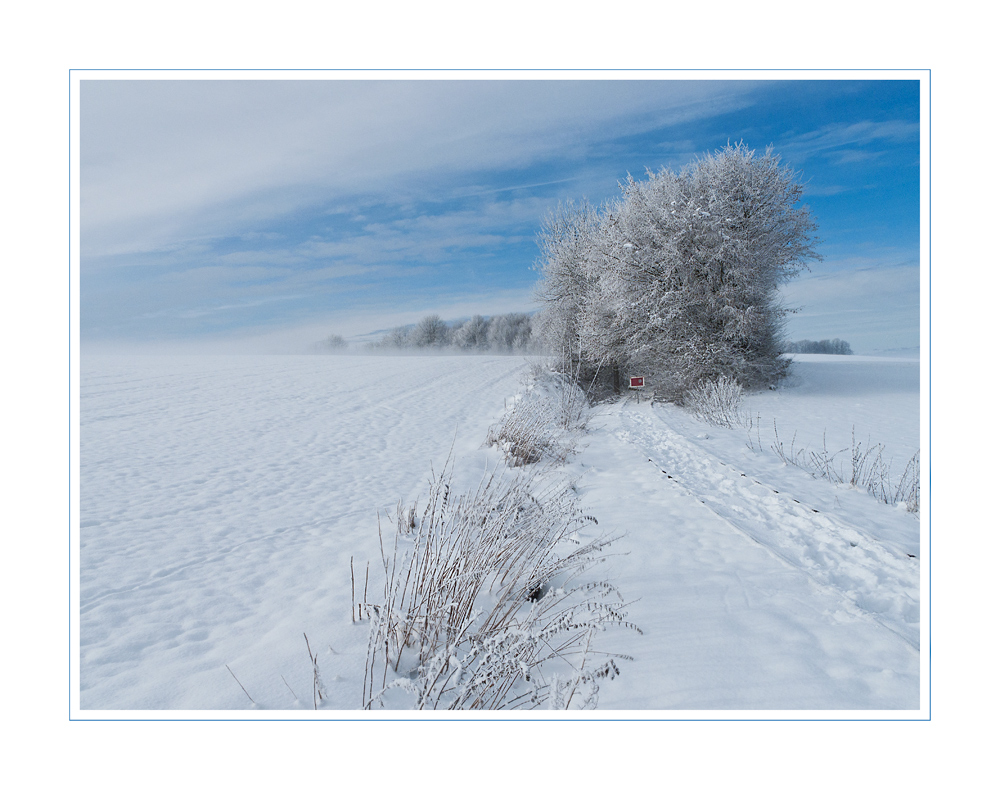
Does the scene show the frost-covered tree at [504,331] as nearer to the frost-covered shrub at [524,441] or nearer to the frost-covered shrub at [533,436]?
the frost-covered shrub at [533,436]

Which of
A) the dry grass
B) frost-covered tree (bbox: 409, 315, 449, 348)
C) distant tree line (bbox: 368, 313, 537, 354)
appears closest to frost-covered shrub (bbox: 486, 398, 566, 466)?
the dry grass

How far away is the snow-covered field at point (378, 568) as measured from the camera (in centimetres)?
199

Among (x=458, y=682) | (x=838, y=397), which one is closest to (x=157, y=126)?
(x=458, y=682)

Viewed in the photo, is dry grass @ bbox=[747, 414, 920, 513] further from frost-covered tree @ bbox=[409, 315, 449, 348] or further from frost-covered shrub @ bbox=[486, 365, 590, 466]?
frost-covered tree @ bbox=[409, 315, 449, 348]

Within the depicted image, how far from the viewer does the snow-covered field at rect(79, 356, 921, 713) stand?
6.54 ft

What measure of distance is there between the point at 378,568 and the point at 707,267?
13249 mm

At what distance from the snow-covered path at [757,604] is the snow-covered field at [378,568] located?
11 mm

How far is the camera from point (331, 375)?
18.4m

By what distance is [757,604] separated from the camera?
259 cm

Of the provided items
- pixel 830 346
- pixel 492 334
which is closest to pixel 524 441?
pixel 830 346
